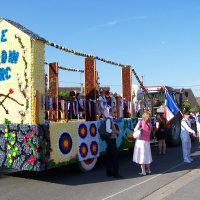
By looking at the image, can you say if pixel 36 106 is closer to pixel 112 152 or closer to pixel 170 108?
pixel 112 152

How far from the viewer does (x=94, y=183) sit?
836 centimetres

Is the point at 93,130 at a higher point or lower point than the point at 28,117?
lower

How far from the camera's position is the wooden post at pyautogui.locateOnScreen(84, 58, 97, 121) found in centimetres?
1023

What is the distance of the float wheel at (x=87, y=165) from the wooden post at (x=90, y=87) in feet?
3.73

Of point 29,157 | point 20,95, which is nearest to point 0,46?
point 20,95

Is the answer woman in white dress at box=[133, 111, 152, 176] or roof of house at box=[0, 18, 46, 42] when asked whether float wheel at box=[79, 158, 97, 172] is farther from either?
roof of house at box=[0, 18, 46, 42]

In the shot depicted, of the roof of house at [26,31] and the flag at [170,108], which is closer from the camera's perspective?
the roof of house at [26,31]

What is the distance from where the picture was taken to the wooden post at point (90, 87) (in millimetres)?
10234

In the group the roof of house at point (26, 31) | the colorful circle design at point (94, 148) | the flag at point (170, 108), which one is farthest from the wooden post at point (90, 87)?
the flag at point (170, 108)

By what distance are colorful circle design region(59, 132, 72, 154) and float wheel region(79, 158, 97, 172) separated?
846mm

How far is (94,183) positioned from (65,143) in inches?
44.3

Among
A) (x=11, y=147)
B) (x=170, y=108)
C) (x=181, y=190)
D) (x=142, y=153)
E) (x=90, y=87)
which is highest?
(x=90, y=87)

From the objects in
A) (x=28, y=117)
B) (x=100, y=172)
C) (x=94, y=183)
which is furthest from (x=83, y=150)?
(x=28, y=117)

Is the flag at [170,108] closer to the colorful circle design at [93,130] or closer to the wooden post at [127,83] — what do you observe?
the wooden post at [127,83]
